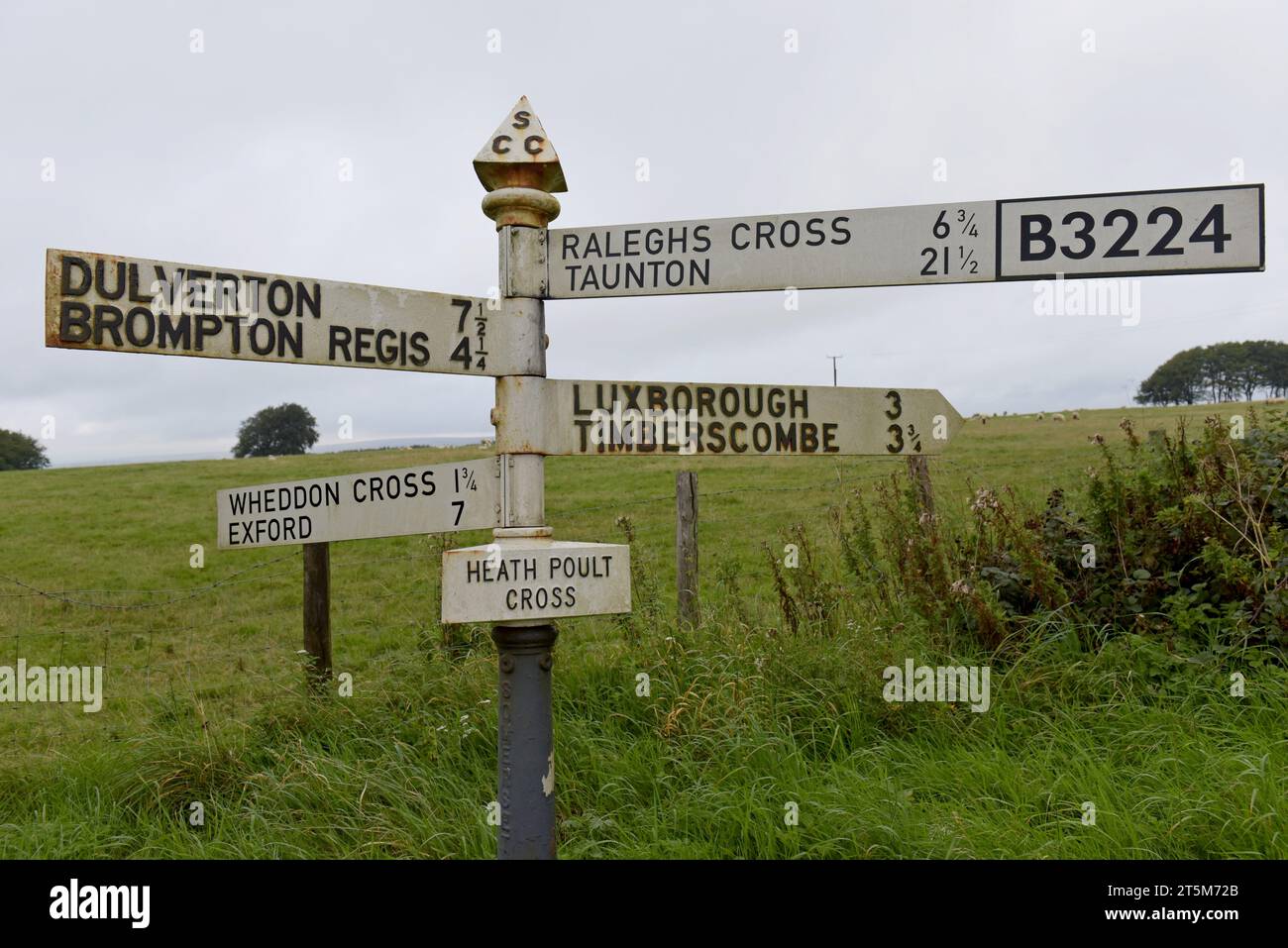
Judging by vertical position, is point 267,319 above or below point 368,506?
above

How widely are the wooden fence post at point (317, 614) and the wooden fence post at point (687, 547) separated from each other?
2.15m

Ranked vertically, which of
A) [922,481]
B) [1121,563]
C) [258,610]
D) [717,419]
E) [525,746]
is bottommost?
[258,610]

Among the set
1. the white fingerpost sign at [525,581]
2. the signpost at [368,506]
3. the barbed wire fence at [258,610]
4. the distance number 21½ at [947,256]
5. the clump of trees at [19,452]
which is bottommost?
the barbed wire fence at [258,610]

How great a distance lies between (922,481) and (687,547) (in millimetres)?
1739

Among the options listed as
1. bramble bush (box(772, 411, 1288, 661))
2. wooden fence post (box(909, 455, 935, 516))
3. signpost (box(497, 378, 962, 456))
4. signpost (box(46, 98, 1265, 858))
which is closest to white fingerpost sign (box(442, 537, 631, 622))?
signpost (box(46, 98, 1265, 858))

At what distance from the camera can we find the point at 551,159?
2631 millimetres

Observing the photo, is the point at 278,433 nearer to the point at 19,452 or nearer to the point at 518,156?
the point at 19,452

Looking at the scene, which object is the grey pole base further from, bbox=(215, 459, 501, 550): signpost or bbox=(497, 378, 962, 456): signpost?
→ bbox=(497, 378, 962, 456): signpost

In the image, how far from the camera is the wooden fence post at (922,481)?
551 cm

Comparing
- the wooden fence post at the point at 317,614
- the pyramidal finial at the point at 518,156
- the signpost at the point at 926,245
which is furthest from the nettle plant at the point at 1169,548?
the wooden fence post at the point at 317,614

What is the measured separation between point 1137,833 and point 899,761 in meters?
0.89

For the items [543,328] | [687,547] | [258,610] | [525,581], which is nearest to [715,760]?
[525,581]

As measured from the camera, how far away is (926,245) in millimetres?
2766

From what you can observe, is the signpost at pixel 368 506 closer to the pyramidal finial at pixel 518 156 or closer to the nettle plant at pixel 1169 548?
the pyramidal finial at pixel 518 156
